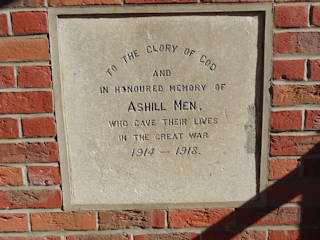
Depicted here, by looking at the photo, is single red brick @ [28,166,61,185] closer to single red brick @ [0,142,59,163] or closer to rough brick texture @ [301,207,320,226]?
single red brick @ [0,142,59,163]

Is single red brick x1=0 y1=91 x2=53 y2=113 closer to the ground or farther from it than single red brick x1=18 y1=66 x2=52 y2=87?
closer to the ground

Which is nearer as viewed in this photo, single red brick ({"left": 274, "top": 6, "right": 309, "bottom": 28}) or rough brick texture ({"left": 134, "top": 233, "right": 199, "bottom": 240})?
single red brick ({"left": 274, "top": 6, "right": 309, "bottom": 28})

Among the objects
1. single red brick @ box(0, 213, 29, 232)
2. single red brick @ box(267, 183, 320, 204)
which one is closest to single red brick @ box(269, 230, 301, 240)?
single red brick @ box(267, 183, 320, 204)

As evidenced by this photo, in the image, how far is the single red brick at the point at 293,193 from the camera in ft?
3.78

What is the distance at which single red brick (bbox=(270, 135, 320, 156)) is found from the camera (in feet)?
3.65

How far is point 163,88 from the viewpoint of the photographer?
1078mm

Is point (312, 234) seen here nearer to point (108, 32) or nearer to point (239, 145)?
point (239, 145)

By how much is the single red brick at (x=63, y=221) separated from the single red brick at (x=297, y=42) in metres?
0.87

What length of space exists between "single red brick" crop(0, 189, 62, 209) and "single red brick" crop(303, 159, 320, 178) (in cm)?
87

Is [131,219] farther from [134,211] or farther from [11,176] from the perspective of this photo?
[11,176]

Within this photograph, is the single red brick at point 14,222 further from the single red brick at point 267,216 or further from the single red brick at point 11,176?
the single red brick at point 267,216

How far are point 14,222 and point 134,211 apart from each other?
434 millimetres

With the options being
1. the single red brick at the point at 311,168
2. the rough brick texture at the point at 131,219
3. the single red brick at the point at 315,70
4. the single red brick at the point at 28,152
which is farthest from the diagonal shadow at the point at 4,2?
the single red brick at the point at 311,168

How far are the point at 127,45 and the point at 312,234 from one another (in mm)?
951
